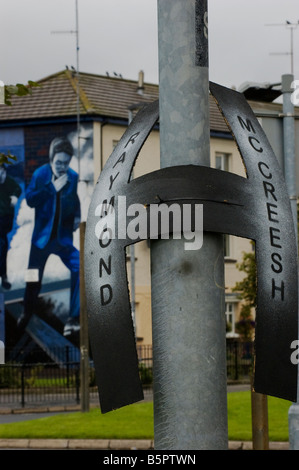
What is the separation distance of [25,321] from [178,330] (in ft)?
95.7

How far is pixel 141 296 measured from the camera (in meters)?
31.6

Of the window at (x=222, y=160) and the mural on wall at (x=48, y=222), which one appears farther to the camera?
the window at (x=222, y=160)

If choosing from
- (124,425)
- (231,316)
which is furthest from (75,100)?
(124,425)

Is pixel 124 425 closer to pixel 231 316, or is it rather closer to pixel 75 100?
pixel 75 100

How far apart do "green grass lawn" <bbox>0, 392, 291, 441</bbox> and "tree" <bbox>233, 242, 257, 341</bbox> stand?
1327cm

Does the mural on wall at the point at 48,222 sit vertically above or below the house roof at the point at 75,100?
below

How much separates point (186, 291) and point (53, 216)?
29.4 meters

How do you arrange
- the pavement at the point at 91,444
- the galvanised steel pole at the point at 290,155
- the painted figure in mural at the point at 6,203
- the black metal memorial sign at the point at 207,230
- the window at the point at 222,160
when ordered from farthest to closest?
1. the window at the point at 222,160
2. the painted figure in mural at the point at 6,203
3. the pavement at the point at 91,444
4. the galvanised steel pole at the point at 290,155
5. the black metal memorial sign at the point at 207,230

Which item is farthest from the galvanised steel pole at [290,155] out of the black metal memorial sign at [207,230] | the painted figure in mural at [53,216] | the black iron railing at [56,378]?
the painted figure in mural at [53,216]

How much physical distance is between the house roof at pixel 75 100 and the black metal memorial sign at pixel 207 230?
28.9m

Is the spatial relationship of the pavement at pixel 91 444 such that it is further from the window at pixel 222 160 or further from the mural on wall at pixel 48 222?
the window at pixel 222 160

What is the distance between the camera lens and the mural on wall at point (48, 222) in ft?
101

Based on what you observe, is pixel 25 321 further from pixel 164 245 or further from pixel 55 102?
pixel 164 245
